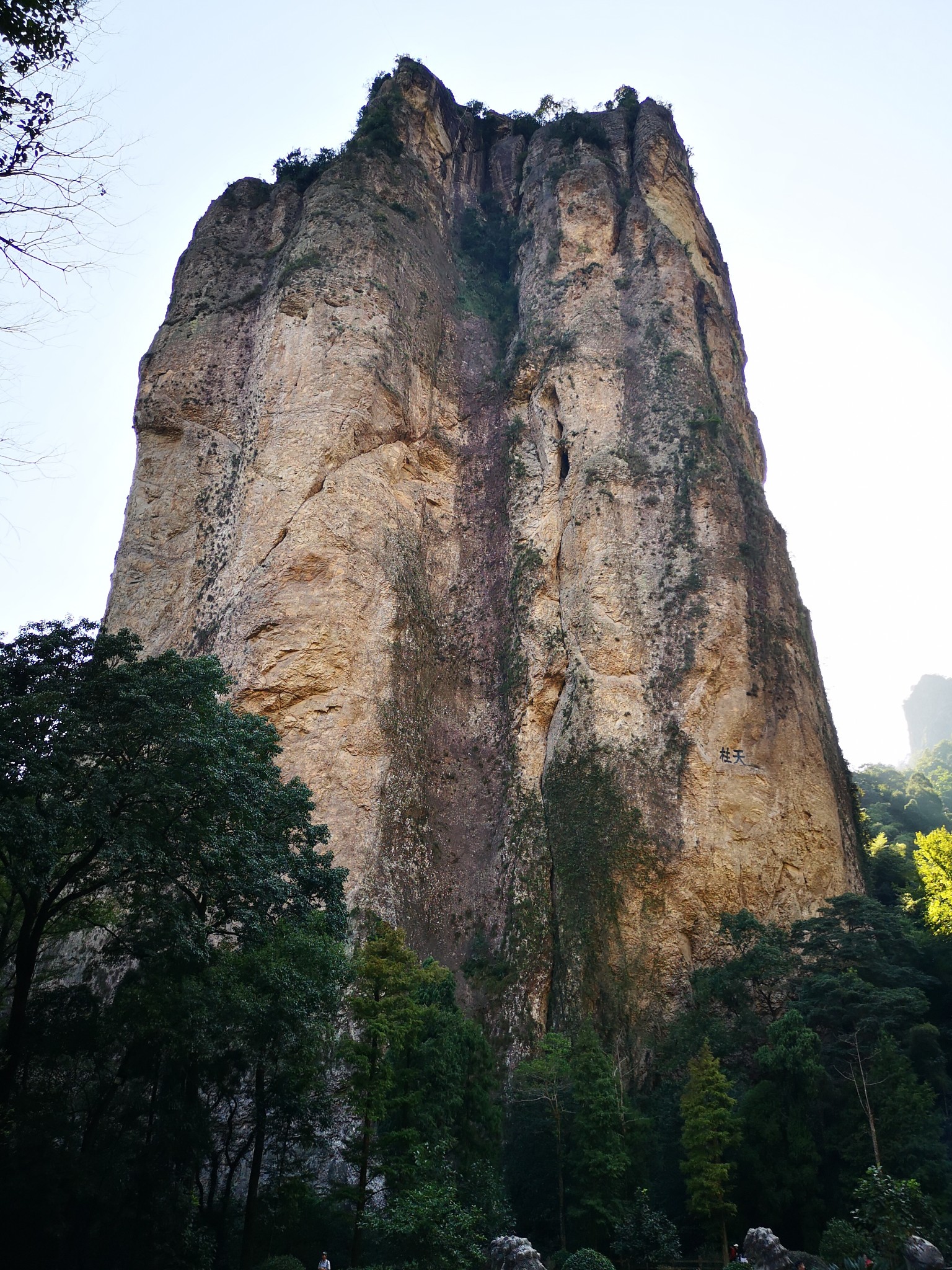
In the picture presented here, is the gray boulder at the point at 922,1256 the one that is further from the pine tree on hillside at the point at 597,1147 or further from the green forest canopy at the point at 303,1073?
the pine tree on hillside at the point at 597,1147

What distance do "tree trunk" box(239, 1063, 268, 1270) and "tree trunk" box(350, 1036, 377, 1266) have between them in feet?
5.44

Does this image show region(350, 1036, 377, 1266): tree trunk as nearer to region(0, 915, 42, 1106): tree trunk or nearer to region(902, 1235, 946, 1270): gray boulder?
region(0, 915, 42, 1106): tree trunk

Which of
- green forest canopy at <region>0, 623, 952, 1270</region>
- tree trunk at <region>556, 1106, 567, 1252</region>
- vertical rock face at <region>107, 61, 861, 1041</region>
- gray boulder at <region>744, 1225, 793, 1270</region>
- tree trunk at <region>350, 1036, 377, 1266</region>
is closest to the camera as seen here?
green forest canopy at <region>0, 623, 952, 1270</region>

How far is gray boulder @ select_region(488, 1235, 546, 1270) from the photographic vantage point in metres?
15.3

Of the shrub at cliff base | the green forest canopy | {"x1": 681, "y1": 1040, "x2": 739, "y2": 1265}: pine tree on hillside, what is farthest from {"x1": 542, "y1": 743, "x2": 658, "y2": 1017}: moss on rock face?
the shrub at cliff base

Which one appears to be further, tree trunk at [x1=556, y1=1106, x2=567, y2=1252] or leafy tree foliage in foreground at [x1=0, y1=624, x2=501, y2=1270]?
tree trunk at [x1=556, y1=1106, x2=567, y2=1252]

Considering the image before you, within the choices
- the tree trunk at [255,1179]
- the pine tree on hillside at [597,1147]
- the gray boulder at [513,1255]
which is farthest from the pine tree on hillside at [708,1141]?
the tree trunk at [255,1179]

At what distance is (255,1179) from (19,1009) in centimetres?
508

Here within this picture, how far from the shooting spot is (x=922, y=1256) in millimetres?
14070

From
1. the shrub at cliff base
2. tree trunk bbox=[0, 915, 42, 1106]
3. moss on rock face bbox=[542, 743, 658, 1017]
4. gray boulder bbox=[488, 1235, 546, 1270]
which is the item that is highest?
moss on rock face bbox=[542, 743, 658, 1017]

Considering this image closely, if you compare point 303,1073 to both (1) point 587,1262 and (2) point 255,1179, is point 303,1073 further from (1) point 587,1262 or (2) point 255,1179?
(1) point 587,1262

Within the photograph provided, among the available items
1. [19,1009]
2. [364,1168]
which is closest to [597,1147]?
[364,1168]

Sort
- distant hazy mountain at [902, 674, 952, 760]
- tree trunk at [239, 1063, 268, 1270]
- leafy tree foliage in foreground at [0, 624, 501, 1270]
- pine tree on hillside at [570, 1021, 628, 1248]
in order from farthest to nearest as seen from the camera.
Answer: distant hazy mountain at [902, 674, 952, 760], pine tree on hillside at [570, 1021, 628, 1248], tree trunk at [239, 1063, 268, 1270], leafy tree foliage in foreground at [0, 624, 501, 1270]

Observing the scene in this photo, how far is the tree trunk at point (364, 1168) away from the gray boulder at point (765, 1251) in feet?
21.9
